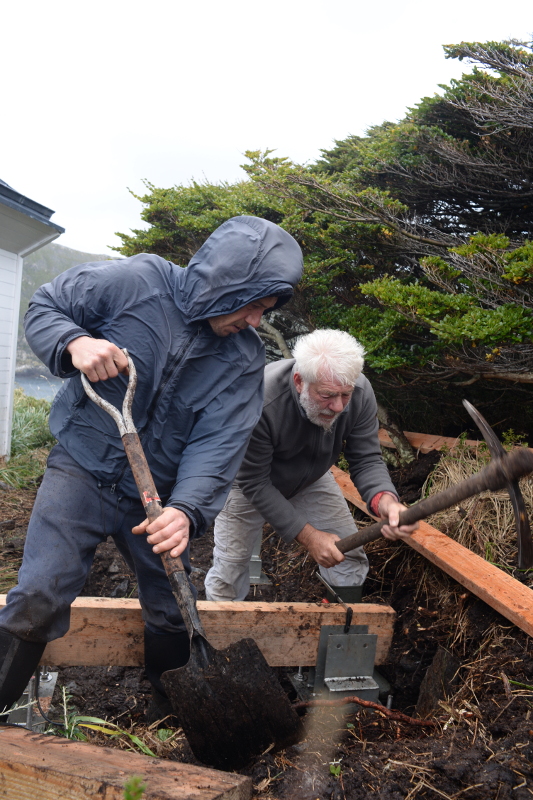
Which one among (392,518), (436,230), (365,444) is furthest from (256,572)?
(436,230)

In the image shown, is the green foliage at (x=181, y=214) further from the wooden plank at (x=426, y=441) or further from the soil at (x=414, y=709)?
the soil at (x=414, y=709)

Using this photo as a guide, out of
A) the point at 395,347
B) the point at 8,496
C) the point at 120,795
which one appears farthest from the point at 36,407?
the point at 120,795

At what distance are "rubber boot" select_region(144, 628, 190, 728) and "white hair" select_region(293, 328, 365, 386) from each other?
1.36 m

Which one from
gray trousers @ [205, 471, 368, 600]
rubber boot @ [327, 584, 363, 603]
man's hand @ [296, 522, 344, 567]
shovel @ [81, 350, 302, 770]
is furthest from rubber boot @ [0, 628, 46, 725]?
rubber boot @ [327, 584, 363, 603]

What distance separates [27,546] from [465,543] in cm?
270

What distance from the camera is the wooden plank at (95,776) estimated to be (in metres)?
1.39

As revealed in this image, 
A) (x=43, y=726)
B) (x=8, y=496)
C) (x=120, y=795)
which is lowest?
(x=8, y=496)

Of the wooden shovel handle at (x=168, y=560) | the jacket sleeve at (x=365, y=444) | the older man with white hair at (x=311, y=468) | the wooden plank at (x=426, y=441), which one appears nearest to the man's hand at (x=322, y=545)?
the older man with white hair at (x=311, y=468)

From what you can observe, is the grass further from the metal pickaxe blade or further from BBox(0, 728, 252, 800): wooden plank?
the metal pickaxe blade

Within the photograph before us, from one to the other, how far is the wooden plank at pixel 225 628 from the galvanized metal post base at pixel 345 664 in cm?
4

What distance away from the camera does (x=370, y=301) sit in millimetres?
5895

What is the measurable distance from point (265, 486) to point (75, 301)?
144 centimetres

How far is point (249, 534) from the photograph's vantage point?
3604 millimetres

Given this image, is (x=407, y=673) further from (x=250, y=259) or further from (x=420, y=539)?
(x=250, y=259)
